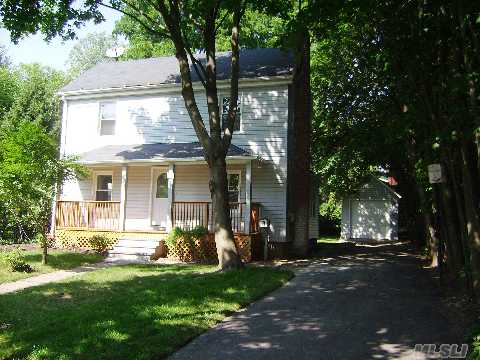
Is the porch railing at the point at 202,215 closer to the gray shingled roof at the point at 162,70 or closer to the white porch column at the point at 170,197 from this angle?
the white porch column at the point at 170,197

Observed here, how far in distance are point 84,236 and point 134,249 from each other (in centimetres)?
260

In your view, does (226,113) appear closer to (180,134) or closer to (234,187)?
(180,134)

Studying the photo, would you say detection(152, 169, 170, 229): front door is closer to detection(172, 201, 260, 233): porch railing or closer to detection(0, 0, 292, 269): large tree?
detection(172, 201, 260, 233): porch railing

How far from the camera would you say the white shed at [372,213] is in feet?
90.7

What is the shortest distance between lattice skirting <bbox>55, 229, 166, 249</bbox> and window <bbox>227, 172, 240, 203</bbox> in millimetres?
2939

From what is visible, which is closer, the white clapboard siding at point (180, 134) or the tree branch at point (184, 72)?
the tree branch at point (184, 72)

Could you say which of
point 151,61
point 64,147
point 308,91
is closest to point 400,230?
point 308,91

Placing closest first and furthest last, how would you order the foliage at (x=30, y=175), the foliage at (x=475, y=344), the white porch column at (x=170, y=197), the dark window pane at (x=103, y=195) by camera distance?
the foliage at (x=475, y=344) < the foliage at (x=30, y=175) < the white porch column at (x=170, y=197) < the dark window pane at (x=103, y=195)

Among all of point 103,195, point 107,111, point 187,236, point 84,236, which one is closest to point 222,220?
Answer: point 187,236

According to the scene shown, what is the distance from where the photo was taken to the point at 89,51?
194ft

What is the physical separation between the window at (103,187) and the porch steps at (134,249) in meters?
3.43

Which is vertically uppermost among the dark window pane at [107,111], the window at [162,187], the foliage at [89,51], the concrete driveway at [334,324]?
the foliage at [89,51]

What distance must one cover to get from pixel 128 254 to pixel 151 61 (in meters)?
10.5

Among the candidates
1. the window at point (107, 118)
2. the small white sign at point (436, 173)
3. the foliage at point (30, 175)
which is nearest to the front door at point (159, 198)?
the window at point (107, 118)
